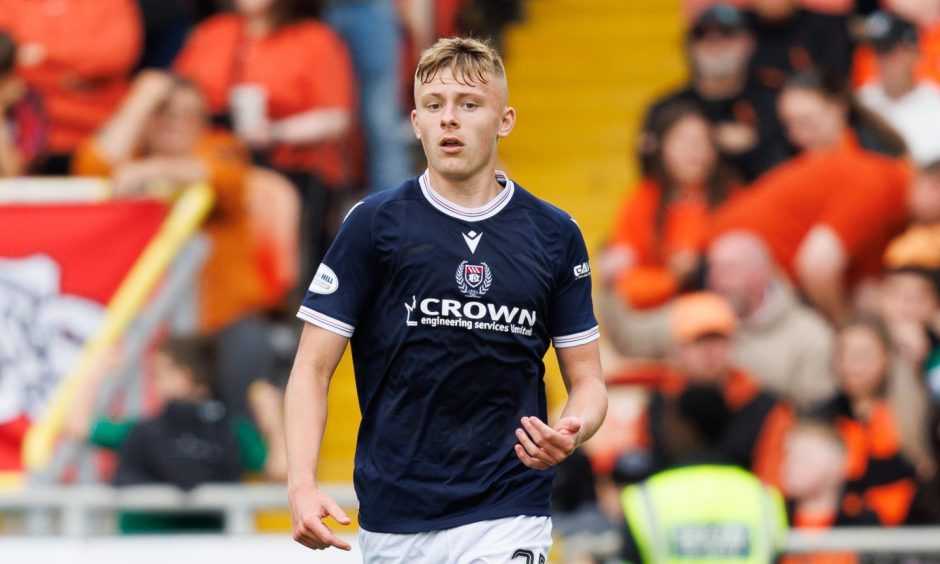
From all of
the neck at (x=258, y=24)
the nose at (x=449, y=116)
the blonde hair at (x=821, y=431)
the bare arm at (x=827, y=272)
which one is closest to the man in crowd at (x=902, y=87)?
the bare arm at (x=827, y=272)

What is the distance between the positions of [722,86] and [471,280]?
593 centimetres

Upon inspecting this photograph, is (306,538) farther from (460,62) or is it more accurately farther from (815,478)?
(815,478)

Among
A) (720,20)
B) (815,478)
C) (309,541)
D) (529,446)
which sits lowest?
(815,478)

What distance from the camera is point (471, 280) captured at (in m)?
4.55

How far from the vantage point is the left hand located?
4246 mm

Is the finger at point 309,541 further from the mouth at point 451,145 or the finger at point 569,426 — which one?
the mouth at point 451,145

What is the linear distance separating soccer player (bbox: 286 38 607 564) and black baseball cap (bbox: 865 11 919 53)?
573 centimetres

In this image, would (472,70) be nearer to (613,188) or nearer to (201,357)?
(201,357)

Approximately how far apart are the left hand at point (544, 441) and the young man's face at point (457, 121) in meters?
0.67

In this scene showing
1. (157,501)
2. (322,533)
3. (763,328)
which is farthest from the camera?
(763,328)

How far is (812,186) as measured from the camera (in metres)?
9.38

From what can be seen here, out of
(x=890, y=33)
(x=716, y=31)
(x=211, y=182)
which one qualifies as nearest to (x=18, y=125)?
(x=211, y=182)

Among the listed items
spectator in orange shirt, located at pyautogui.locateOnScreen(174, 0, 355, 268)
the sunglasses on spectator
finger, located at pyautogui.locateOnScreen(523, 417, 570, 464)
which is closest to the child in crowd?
spectator in orange shirt, located at pyautogui.locateOnScreen(174, 0, 355, 268)

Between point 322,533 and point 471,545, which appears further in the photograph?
point 471,545
